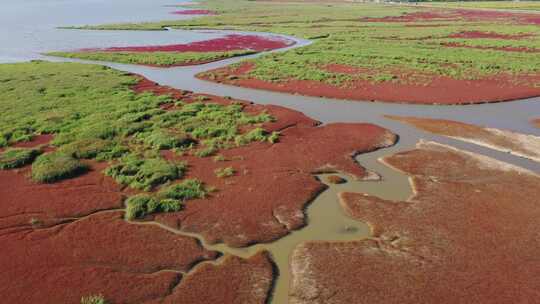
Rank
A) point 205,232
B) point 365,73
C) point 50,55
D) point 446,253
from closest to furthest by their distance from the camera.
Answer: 1. point 446,253
2. point 205,232
3. point 365,73
4. point 50,55

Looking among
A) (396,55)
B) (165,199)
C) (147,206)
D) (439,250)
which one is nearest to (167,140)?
(165,199)

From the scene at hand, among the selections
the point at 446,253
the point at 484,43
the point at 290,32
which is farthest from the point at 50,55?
the point at 484,43

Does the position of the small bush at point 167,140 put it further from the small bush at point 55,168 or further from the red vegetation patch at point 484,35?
the red vegetation patch at point 484,35

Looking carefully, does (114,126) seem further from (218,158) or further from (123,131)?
(218,158)

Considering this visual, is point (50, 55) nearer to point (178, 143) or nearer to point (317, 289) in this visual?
point (178, 143)

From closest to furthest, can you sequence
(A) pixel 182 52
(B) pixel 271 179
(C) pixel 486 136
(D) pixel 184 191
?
(D) pixel 184 191 < (B) pixel 271 179 < (C) pixel 486 136 < (A) pixel 182 52
